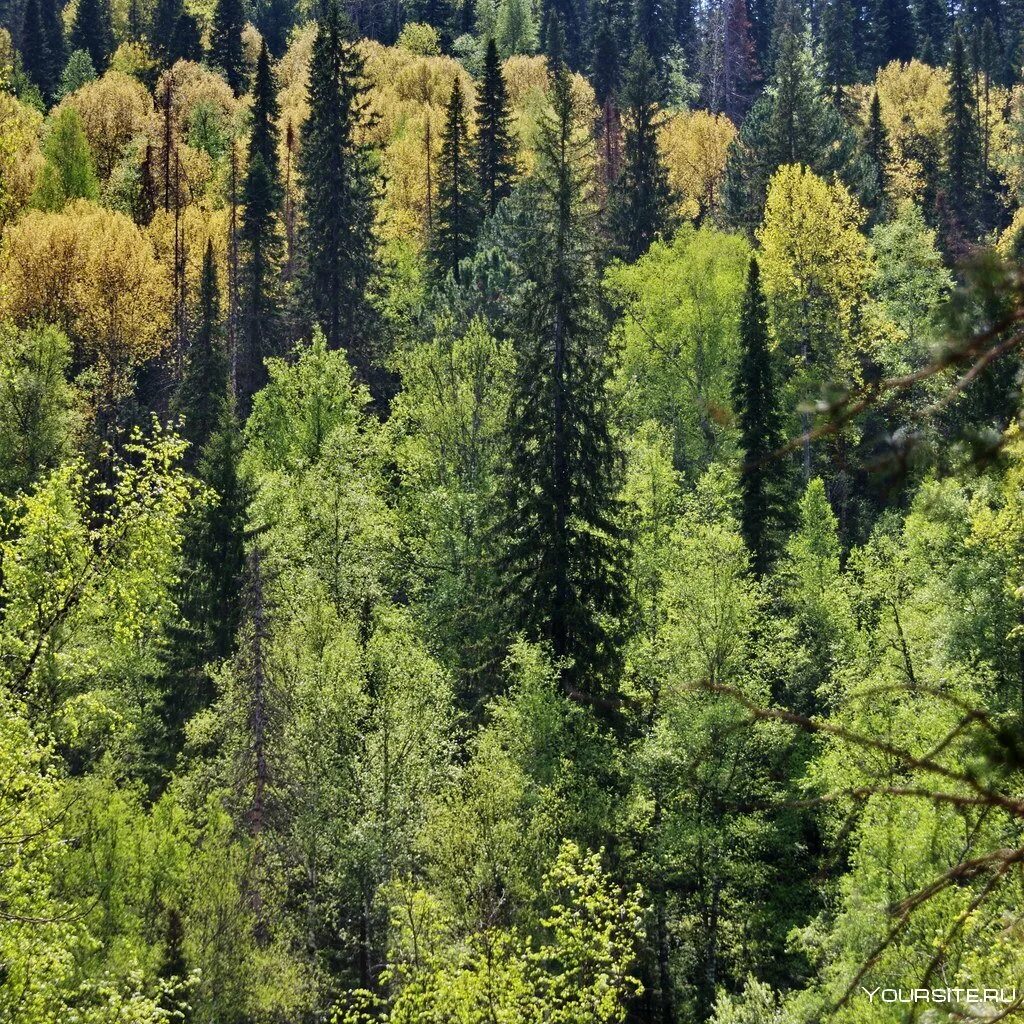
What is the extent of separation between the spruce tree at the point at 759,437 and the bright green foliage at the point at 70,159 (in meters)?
41.4

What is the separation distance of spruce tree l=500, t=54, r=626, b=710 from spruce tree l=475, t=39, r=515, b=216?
117 ft

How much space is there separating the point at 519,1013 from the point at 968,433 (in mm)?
16323

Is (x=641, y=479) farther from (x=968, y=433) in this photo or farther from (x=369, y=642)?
(x=968, y=433)

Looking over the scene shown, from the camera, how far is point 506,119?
217 feet

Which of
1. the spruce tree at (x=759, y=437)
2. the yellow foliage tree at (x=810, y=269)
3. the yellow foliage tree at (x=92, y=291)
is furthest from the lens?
the yellow foliage tree at (x=92, y=291)

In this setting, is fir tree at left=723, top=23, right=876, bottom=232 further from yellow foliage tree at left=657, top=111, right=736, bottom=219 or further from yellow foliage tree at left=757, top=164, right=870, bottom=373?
yellow foliage tree at left=657, top=111, right=736, bottom=219

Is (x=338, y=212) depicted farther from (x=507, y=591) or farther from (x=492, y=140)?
(x=507, y=591)

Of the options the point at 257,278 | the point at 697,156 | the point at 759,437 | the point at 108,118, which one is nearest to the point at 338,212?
the point at 257,278

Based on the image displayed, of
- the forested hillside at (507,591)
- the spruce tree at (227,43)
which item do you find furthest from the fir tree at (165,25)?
the forested hillside at (507,591)

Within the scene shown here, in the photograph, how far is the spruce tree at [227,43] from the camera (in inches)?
3447

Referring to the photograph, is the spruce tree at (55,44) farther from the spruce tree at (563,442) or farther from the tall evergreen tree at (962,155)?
the spruce tree at (563,442)

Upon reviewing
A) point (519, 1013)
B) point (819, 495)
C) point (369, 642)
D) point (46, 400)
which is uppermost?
point (46, 400)

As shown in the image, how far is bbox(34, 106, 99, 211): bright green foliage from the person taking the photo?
211 ft

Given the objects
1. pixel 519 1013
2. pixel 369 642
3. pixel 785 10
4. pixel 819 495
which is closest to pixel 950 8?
pixel 785 10
